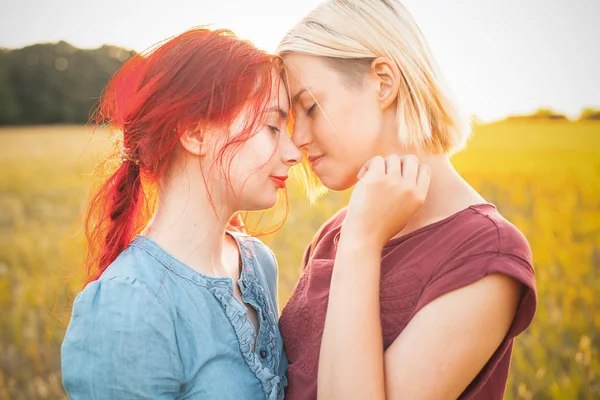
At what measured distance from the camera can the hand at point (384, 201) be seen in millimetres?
1698

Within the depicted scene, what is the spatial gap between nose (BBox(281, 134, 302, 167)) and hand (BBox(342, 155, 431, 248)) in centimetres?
33

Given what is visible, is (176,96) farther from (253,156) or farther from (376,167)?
(376,167)

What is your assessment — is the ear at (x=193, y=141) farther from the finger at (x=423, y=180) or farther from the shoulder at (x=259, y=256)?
the finger at (x=423, y=180)

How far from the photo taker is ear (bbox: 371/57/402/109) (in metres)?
1.95

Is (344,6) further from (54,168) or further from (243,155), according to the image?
(54,168)

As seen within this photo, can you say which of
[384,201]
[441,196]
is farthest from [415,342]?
[441,196]

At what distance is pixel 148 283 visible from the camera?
1.60 metres

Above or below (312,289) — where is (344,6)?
above

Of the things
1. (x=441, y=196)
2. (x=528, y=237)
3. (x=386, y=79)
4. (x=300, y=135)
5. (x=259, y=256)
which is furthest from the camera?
(x=528, y=237)

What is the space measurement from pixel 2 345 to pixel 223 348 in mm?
3693

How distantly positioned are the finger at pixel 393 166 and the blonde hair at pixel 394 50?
196 millimetres

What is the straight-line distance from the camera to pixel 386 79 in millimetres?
1987

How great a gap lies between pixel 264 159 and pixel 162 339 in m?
0.71

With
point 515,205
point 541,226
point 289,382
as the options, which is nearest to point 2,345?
point 289,382
